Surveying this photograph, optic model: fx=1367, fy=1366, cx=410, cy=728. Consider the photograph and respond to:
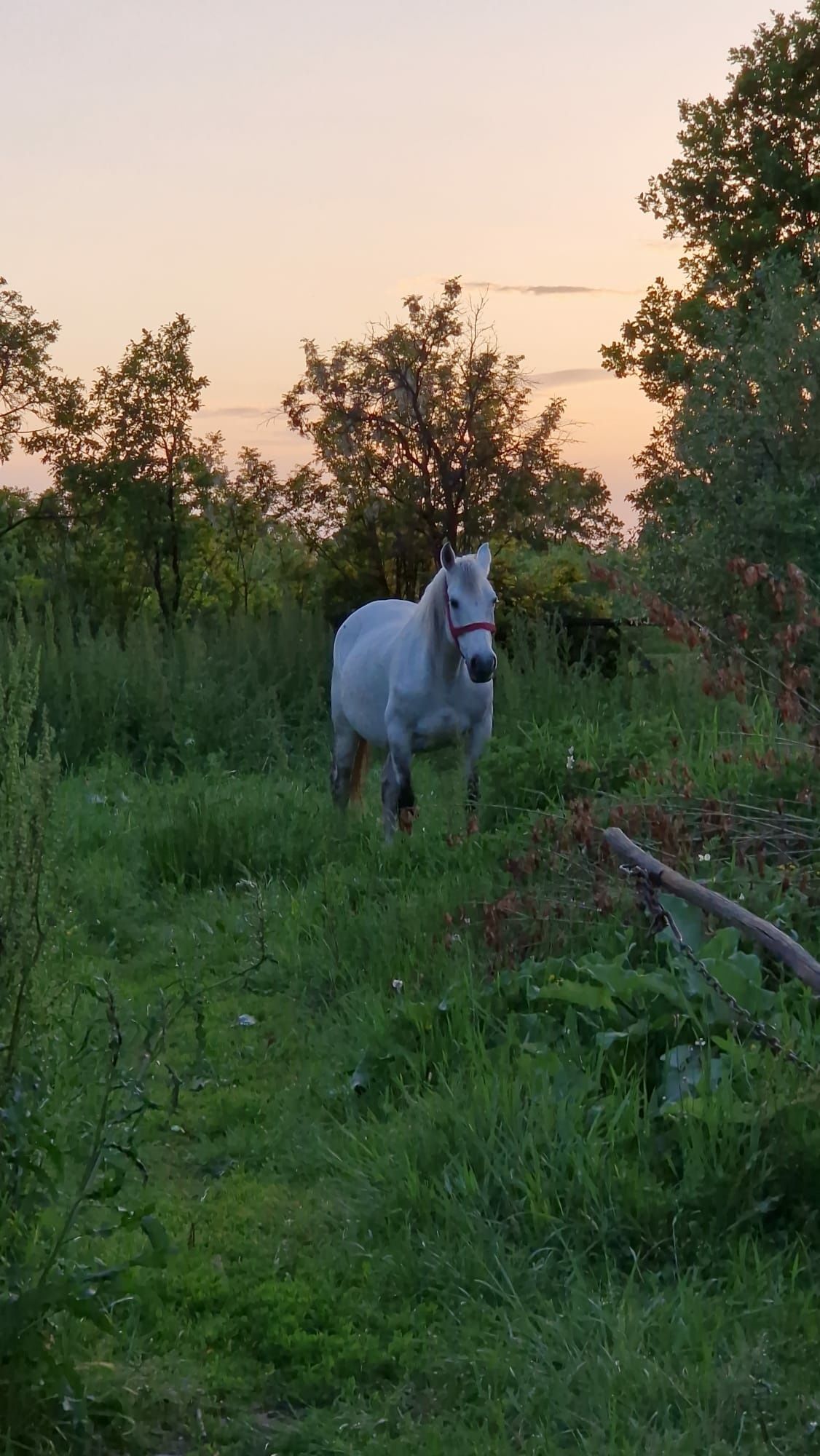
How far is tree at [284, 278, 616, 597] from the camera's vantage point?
20.4m

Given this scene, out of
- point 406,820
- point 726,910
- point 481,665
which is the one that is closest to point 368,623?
point 481,665

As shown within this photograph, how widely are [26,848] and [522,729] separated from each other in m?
5.49

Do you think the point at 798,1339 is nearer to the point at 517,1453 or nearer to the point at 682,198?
the point at 517,1453

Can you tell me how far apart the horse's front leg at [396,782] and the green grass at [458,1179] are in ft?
5.45

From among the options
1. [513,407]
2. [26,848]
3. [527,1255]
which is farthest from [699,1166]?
[513,407]

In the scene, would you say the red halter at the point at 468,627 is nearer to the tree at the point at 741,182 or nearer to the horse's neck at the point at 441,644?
the horse's neck at the point at 441,644

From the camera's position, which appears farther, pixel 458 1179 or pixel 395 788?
pixel 395 788

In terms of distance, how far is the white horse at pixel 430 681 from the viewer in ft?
26.9

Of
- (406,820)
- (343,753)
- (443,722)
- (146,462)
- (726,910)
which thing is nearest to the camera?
(726,910)

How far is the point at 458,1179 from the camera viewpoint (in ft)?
12.4

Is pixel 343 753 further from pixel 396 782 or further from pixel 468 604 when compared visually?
pixel 468 604

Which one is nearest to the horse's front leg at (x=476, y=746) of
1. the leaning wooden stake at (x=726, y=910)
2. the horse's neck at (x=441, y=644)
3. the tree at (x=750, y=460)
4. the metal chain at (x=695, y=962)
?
the horse's neck at (x=441, y=644)

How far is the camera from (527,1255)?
351cm

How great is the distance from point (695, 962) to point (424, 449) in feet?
55.5
